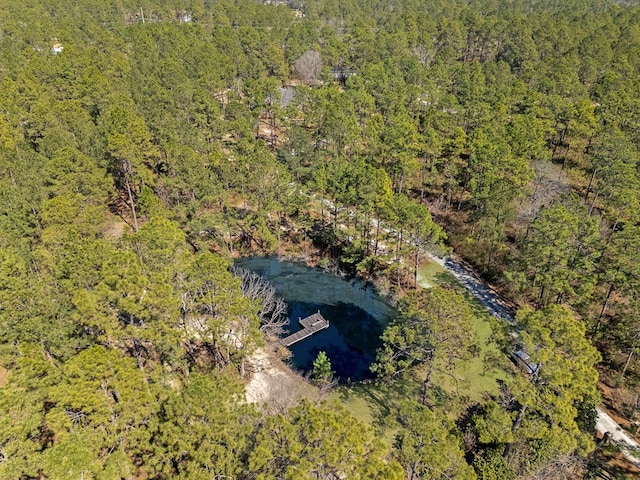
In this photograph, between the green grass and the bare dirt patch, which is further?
the green grass

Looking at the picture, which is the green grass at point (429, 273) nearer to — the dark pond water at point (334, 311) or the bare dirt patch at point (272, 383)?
the dark pond water at point (334, 311)

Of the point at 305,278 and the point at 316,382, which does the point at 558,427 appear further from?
the point at 305,278

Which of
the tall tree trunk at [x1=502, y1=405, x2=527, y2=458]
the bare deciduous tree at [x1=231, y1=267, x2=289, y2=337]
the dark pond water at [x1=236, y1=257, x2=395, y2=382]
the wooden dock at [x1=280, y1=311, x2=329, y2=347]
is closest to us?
the tall tree trunk at [x1=502, y1=405, x2=527, y2=458]

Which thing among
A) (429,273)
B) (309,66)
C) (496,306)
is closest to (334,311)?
(429,273)

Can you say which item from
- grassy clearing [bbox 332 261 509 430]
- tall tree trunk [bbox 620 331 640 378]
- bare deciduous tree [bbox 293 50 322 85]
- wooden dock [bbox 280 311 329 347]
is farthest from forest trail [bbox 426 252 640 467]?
bare deciduous tree [bbox 293 50 322 85]

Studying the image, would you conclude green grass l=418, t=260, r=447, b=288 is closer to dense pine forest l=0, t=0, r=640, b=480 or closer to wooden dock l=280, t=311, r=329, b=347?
dense pine forest l=0, t=0, r=640, b=480

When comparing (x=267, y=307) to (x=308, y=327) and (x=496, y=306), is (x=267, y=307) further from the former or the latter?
(x=496, y=306)
